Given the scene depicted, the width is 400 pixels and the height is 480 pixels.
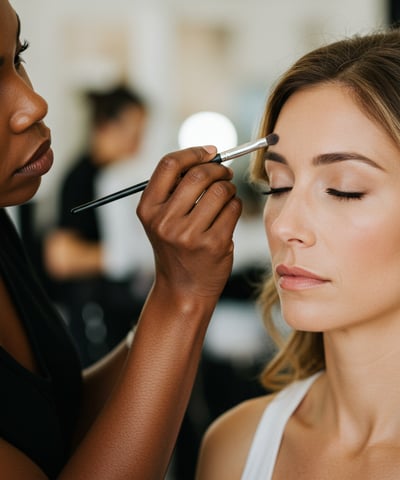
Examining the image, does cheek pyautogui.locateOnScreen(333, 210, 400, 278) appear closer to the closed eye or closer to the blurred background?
the closed eye

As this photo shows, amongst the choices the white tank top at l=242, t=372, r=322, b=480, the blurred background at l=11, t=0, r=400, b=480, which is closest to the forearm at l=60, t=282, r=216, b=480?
the white tank top at l=242, t=372, r=322, b=480

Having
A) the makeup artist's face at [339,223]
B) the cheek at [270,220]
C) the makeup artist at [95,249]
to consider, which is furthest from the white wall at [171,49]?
the makeup artist's face at [339,223]

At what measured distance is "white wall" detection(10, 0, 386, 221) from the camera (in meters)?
5.00

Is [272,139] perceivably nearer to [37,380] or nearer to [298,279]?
[298,279]

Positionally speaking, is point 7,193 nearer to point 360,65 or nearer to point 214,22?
point 360,65

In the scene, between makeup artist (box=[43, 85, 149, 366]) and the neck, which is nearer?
the neck

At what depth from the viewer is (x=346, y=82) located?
1.06 metres

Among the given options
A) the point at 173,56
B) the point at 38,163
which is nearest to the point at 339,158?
the point at 38,163

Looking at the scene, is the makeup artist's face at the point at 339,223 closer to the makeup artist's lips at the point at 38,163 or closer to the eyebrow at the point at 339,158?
the eyebrow at the point at 339,158

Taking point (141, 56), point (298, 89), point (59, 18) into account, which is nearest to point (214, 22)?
point (141, 56)

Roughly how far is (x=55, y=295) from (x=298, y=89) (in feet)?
7.85

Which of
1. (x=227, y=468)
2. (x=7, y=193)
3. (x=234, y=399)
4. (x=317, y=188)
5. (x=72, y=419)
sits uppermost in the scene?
(x=7, y=193)

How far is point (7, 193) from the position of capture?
93 centimetres

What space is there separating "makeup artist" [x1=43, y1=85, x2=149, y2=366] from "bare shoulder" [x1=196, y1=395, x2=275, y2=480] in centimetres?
179
